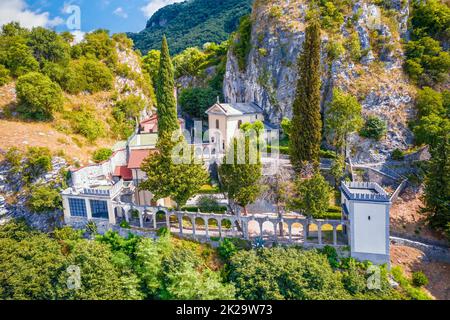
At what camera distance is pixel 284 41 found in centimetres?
4734

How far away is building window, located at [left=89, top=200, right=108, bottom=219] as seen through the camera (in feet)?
98.5

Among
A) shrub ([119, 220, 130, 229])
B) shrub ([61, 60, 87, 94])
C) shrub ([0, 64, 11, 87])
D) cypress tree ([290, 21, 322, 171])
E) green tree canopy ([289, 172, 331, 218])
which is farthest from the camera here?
shrub ([61, 60, 87, 94])

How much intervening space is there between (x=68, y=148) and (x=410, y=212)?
121 ft

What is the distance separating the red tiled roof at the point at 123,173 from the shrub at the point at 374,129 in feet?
88.9

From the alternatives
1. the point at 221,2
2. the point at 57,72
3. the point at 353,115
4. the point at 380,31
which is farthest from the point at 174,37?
the point at 353,115

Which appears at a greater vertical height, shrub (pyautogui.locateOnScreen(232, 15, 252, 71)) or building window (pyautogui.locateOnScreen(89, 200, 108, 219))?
shrub (pyautogui.locateOnScreen(232, 15, 252, 71))

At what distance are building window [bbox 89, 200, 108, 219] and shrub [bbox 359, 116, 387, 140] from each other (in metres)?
29.7

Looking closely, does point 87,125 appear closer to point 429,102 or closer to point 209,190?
point 209,190

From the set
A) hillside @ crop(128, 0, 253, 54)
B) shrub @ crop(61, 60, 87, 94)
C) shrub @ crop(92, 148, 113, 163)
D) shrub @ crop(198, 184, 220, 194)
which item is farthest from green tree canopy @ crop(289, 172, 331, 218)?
hillside @ crop(128, 0, 253, 54)

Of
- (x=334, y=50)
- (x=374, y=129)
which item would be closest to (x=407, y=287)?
(x=374, y=129)

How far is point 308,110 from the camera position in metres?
32.5

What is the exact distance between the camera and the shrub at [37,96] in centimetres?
3969

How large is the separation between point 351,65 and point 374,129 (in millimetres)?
9762

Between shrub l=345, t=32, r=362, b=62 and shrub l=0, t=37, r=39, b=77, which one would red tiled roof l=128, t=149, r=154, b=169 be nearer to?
shrub l=0, t=37, r=39, b=77
